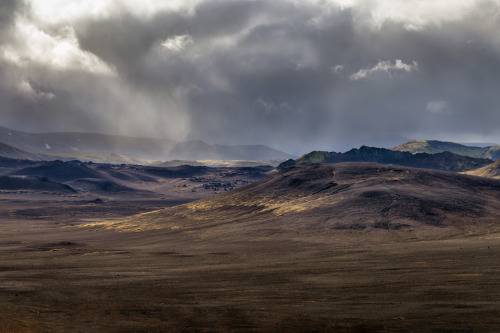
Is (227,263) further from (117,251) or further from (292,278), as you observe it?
(117,251)

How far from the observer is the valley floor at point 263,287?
2131cm

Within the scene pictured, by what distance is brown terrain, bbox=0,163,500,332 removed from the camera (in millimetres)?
22031

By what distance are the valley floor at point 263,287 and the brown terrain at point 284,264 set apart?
104 mm

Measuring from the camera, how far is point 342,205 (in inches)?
2734

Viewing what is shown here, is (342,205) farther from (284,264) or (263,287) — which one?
(263,287)

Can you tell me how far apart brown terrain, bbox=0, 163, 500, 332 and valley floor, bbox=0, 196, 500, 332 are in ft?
0.34

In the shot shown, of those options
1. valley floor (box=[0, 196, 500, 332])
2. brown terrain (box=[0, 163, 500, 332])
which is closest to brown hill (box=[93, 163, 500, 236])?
brown terrain (box=[0, 163, 500, 332])

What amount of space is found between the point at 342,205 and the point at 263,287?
1685 inches

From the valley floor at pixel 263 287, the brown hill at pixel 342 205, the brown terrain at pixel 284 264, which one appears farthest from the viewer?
the brown hill at pixel 342 205

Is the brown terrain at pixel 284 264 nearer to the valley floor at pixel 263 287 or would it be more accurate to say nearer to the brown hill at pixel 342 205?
the valley floor at pixel 263 287

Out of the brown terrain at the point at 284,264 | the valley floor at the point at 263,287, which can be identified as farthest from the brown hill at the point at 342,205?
the valley floor at the point at 263,287

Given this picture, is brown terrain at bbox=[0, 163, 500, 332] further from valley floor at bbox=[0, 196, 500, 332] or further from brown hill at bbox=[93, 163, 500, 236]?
brown hill at bbox=[93, 163, 500, 236]

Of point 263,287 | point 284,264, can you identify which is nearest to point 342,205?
point 284,264

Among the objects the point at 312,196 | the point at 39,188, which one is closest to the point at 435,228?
the point at 312,196
